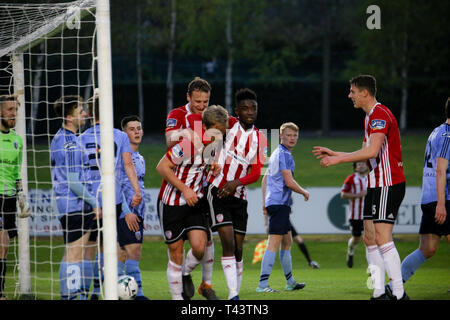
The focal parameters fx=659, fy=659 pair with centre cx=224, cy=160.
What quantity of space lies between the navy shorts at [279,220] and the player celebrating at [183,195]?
6.13ft

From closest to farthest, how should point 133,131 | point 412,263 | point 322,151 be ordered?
point 322,151 → point 412,263 → point 133,131

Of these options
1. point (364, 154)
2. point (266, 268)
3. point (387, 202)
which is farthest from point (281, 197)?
point (364, 154)

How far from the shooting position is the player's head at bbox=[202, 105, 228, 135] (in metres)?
6.10

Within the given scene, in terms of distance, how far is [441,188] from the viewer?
6707 millimetres

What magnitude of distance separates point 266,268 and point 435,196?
212 cm

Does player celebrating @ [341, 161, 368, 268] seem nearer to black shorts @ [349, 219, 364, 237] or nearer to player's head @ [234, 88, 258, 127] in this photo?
black shorts @ [349, 219, 364, 237]

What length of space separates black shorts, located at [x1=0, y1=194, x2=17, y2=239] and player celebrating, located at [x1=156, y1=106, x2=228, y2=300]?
1653 mm

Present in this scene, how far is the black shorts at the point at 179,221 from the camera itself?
624 cm

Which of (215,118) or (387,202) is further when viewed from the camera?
(387,202)

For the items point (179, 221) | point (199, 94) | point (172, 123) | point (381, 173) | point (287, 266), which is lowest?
point (287, 266)

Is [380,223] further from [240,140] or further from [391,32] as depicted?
[391,32]

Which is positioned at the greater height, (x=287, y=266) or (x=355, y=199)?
(x=355, y=199)

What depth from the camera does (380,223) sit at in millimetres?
6348

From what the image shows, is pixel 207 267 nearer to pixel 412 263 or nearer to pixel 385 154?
pixel 385 154
